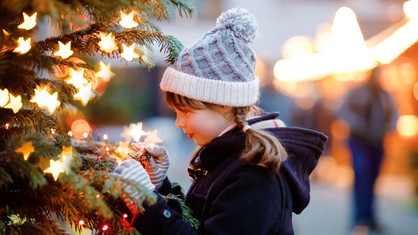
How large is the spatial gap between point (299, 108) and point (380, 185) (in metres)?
2.06

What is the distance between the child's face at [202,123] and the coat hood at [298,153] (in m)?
0.14

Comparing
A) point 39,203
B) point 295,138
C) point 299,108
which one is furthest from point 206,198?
point 299,108

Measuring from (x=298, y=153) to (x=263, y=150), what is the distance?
0.76ft

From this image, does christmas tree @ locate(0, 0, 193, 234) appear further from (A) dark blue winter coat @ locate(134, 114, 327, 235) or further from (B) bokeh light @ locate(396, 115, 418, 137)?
(B) bokeh light @ locate(396, 115, 418, 137)

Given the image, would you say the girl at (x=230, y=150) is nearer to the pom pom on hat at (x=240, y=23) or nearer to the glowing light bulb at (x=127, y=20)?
the pom pom on hat at (x=240, y=23)

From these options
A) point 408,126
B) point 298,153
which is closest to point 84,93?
point 298,153

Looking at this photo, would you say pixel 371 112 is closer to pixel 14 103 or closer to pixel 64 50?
pixel 64 50

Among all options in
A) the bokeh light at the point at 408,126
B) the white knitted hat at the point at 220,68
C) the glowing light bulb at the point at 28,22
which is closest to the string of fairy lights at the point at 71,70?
the glowing light bulb at the point at 28,22

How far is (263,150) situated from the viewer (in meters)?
1.64

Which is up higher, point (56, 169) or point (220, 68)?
point (220, 68)

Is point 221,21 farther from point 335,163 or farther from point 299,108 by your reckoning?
point 335,163

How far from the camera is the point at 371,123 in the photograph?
6.28 meters

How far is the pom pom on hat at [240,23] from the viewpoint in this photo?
5.94ft

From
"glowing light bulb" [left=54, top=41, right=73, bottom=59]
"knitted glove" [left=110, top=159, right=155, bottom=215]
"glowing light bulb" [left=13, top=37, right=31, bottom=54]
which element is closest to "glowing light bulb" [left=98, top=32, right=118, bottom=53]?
"glowing light bulb" [left=54, top=41, right=73, bottom=59]
